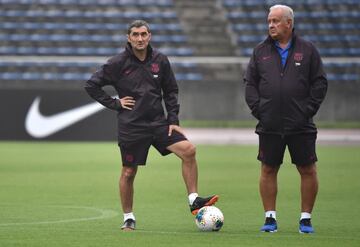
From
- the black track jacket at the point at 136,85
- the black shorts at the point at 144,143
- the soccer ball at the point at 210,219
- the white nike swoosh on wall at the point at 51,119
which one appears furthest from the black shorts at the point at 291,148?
the white nike swoosh on wall at the point at 51,119

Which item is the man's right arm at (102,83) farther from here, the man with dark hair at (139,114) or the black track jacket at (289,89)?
the black track jacket at (289,89)

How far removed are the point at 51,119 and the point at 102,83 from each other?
1636 cm

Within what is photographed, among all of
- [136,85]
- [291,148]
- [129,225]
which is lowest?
[129,225]

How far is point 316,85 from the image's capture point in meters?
10.1

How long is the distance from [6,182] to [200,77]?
65.7 feet

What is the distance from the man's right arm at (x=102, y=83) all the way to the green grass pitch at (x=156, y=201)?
124cm

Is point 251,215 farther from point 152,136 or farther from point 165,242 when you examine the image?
point 165,242

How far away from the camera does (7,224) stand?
1105 centimetres

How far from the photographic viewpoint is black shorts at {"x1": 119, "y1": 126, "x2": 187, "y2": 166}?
10.7 m

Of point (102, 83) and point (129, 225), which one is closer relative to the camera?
point (129, 225)

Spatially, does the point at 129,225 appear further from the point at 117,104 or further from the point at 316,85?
the point at 316,85

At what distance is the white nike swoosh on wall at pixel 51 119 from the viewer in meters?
26.9

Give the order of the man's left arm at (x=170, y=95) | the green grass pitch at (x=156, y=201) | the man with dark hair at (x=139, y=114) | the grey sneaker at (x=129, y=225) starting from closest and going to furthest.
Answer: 1. the green grass pitch at (x=156, y=201)
2. the grey sneaker at (x=129, y=225)
3. the man with dark hair at (x=139, y=114)
4. the man's left arm at (x=170, y=95)

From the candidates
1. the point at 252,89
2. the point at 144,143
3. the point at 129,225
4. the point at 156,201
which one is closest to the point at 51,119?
the point at 156,201
